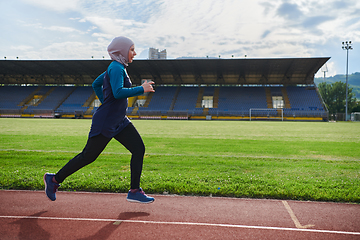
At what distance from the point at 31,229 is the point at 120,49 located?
2474mm

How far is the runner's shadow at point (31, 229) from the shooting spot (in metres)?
2.78

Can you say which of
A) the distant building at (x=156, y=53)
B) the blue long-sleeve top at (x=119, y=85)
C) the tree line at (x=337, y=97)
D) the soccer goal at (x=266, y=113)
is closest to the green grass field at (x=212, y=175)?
the blue long-sleeve top at (x=119, y=85)

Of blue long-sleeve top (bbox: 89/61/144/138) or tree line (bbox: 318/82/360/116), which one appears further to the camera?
tree line (bbox: 318/82/360/116)

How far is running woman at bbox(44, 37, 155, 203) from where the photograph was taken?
326cm

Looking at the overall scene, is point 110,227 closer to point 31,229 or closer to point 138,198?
point 138,198

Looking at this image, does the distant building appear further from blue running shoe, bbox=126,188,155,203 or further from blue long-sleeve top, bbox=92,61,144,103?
blue running shoe, bbox=126,188,155,203

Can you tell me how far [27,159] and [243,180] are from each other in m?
5.89

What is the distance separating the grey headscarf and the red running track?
2.10 metres

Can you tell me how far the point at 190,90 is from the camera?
52312 millimetres

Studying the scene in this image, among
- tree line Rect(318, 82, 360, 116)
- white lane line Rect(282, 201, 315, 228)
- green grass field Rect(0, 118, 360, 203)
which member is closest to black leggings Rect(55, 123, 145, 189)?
green grass field Rect(0, 118, 360, 203)

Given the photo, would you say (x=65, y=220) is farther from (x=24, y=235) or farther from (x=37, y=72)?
(x=37, y=72)

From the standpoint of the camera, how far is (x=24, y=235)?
2793 millimetres

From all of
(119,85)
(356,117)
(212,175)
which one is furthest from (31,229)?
(356,117)

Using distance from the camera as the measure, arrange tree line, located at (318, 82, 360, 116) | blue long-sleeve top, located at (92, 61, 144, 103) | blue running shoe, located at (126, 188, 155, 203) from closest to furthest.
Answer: blue long-sleeve top, located at (92, 61, 144, 103), blue running shoe, located at (126, 188, 155, 203), tree line, located at (318, 82, 360, 116)
